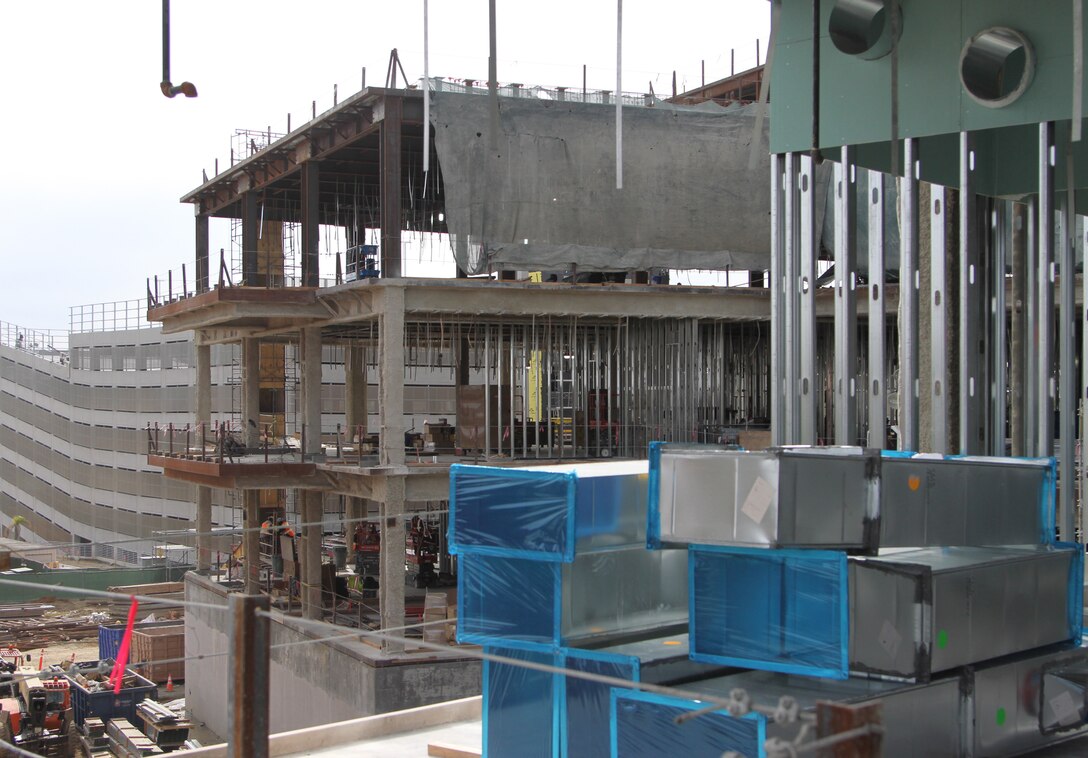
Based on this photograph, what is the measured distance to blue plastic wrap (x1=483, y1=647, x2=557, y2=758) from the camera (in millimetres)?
8836

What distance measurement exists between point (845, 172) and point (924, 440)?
3544 millimetres

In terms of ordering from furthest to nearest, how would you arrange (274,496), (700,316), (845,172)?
(274,496), (700,316), (845,172)

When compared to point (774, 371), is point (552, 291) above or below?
above

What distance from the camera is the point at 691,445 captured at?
8359 mm

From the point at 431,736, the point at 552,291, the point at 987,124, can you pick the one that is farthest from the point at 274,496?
the point at 987,124

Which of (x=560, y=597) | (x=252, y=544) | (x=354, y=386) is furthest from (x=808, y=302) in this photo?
(x=354, y=386)

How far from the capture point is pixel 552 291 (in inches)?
1093

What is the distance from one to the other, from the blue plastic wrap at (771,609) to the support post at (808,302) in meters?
4.53

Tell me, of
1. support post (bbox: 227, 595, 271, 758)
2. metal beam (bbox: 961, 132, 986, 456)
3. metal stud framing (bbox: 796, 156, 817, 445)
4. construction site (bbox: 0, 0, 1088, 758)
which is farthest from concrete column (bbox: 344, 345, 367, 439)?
support post (bbox: 227, 595, 271, 758)

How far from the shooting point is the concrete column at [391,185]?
26.8 metres

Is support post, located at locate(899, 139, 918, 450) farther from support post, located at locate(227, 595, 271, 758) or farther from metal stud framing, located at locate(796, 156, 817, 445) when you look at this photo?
support post, located at locate(227, 595, 271, 758)

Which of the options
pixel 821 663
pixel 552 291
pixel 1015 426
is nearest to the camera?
pixel 821 663

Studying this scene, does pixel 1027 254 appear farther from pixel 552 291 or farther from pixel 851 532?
pixel 552 291

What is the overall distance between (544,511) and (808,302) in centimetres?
536
